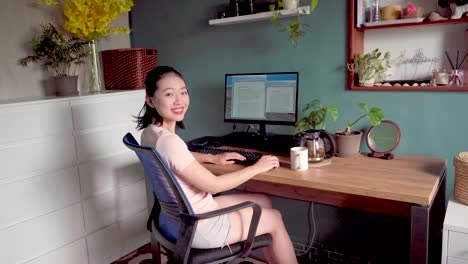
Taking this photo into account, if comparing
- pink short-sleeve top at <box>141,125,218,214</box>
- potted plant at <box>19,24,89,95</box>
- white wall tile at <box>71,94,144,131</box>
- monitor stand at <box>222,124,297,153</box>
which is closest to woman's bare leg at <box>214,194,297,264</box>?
pink short-sleeve top at <box>141,125,218,214</box>

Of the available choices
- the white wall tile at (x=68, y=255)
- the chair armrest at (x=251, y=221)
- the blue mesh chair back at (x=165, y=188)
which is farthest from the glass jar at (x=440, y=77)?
the white wall tile at (x=68, y=255)

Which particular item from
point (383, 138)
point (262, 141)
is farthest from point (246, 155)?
point (383, 138)

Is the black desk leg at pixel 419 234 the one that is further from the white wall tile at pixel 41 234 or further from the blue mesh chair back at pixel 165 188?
the white wall tile at pixel 41 234

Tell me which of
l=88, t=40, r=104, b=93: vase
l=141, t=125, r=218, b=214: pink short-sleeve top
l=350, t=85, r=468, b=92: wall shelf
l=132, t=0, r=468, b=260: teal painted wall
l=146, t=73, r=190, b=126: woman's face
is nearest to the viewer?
l=141, t=125, r=218, b=214: pink short-sleeve top

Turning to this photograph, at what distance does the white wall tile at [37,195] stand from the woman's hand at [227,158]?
0.91m

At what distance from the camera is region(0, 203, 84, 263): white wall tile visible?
6.68 ft

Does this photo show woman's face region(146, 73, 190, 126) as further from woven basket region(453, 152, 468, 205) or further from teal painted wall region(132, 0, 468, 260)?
woven basket region(453, 152, 468, 205)

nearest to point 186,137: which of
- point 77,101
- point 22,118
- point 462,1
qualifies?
point 77,101

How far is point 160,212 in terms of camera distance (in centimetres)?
179

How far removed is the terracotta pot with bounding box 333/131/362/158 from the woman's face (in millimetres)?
848

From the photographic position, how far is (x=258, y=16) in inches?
→ 91.0

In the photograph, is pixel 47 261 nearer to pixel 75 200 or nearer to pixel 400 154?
pixel 75 200

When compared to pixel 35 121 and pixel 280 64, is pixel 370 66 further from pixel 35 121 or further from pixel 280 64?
pixel 35 121

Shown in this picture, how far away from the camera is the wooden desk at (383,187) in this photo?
147 centimetres
